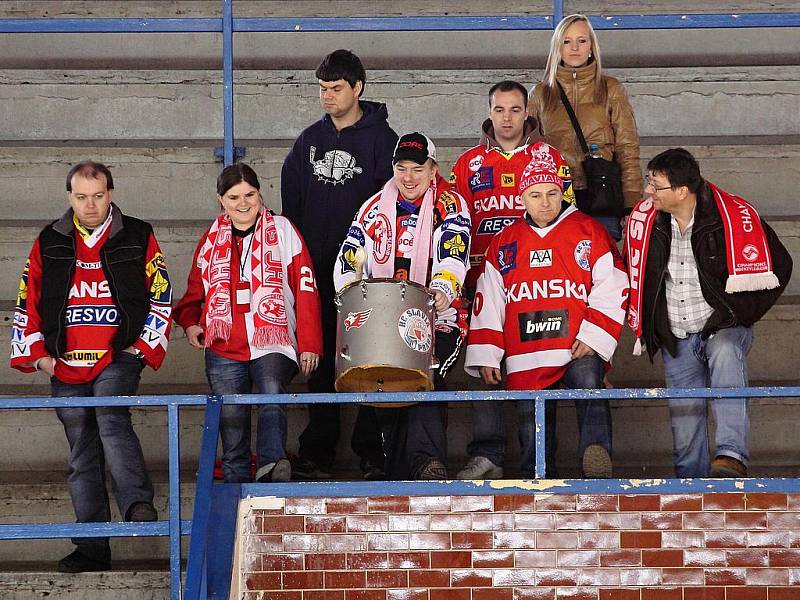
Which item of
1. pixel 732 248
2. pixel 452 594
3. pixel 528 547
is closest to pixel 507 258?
pixel 732 248

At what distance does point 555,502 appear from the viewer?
5.31 metres

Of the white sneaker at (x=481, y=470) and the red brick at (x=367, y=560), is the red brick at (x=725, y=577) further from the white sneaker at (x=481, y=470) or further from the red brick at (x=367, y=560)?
the red brick at (x=367, y=560)

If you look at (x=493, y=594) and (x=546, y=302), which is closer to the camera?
(x=493, y=594)

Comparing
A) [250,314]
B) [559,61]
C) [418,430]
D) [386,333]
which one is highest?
[559,61]

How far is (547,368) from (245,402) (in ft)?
4.42

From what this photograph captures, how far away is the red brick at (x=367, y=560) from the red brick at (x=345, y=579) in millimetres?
30

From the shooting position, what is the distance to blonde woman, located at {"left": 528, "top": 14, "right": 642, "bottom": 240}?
21.1ft

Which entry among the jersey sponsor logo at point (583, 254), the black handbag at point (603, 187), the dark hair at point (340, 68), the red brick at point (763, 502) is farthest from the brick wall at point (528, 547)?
the dark hair at point (340, 68)

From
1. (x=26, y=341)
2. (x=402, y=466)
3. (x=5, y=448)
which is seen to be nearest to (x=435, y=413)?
(x=402, y=466)

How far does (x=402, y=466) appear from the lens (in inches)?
220

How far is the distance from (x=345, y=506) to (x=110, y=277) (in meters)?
1.53

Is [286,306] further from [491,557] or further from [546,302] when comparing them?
[491,557]

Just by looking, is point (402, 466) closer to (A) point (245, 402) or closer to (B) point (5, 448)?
(A) point (245, 402)

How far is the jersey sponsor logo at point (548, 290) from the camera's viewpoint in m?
5.68
